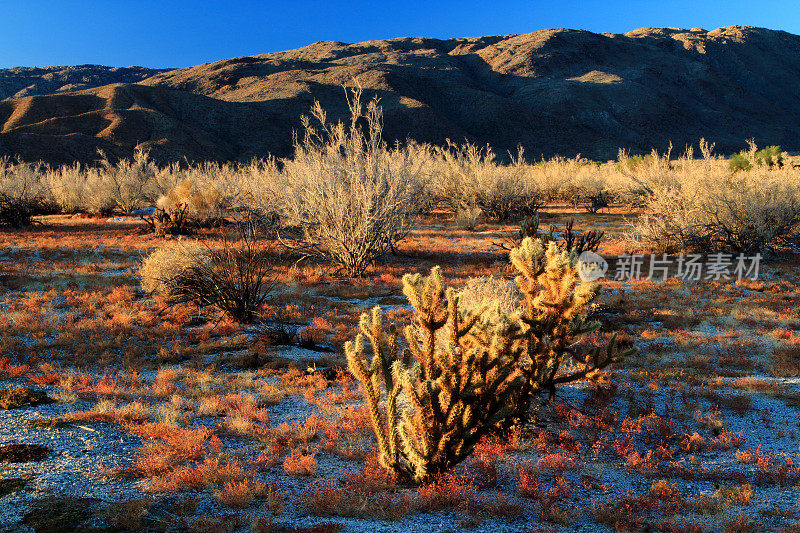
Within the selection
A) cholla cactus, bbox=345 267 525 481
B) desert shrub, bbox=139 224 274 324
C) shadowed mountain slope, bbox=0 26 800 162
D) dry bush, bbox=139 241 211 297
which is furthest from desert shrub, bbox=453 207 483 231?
shadowed mountain slope, bbox=0 26 800 162

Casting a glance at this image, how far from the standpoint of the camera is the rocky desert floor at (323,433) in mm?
3533

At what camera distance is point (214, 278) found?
8.83 meters

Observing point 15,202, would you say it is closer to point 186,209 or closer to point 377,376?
point 186,209

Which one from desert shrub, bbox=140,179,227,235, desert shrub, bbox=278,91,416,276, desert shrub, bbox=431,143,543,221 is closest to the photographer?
desert shrub, bbox=278,91,416,276

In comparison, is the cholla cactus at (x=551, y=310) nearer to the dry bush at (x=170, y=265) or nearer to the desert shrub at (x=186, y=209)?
the dry bush at (x=170, y=265)

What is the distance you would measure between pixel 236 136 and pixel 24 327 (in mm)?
64110

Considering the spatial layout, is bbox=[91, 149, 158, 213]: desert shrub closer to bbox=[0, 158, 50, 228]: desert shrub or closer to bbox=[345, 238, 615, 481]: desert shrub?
bbox=[0, 158, 50, 228]: desert shrub

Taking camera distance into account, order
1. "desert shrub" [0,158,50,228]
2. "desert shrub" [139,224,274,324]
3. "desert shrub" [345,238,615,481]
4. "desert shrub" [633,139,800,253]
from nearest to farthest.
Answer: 1. "desert shrub" [345,238,615,481]
2. "desert shrub" [139,224,274,324]
3. "desert shrub" [633,139,800,253]
4. "desert shrub" [0,158,50,228]

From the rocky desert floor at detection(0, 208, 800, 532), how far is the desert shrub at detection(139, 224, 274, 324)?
326mm

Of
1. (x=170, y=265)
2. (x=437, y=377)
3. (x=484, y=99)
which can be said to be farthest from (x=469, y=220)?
(x=484, y=99)

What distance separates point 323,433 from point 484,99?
84801 mm

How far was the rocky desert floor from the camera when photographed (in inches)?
139

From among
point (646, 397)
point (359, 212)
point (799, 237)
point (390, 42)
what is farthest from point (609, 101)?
point (646, 397)

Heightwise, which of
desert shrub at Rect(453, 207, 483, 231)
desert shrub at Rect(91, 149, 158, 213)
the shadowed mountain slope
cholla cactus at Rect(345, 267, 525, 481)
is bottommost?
cholla cactus at Rect(345, 267, 525, 481)
